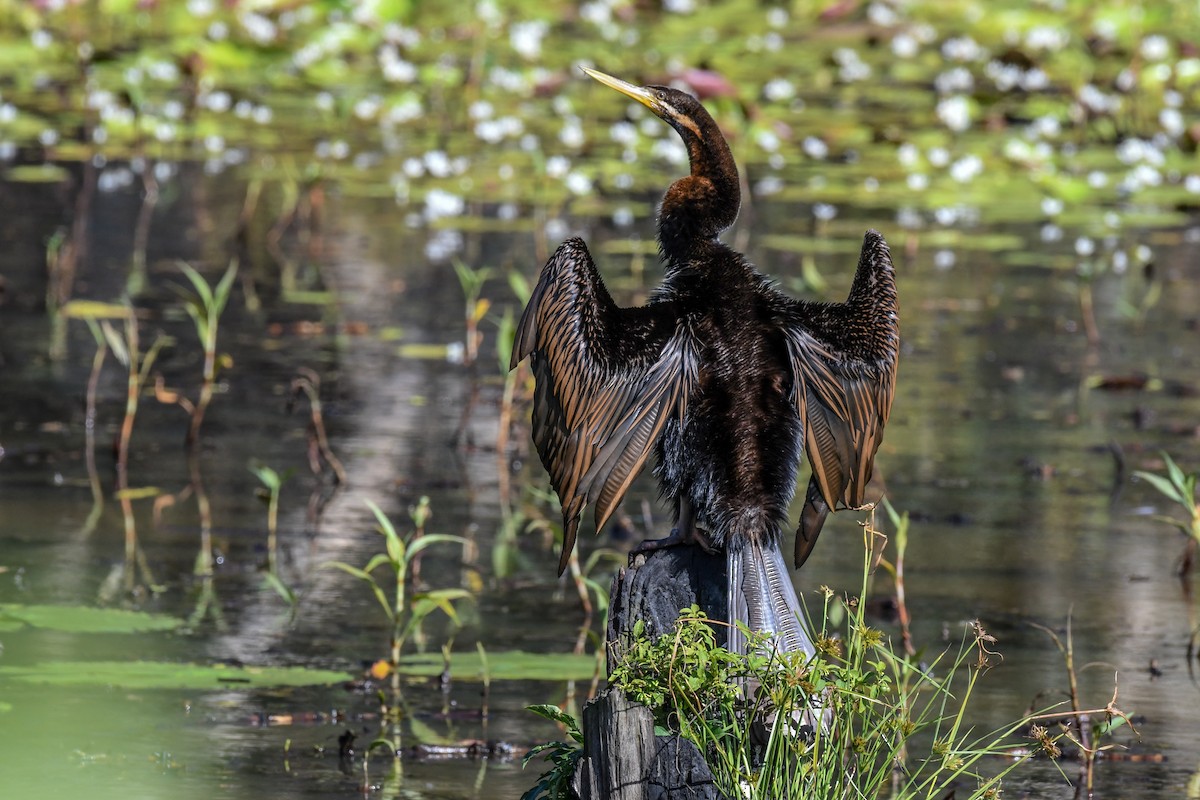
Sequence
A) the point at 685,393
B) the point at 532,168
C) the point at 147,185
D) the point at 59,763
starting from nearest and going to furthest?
1. the point at 685,393
2. the point at 59,763
3. the point at 147,185
4. the point at 532,168

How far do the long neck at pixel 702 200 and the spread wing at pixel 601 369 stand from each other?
1.19ft

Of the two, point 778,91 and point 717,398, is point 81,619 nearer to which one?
point 717,398

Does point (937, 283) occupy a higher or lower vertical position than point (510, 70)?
lower

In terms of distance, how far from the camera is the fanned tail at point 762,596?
4617mm

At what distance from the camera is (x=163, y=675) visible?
6496mm

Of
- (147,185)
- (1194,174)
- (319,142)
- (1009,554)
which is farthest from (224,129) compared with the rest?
(1009,554)

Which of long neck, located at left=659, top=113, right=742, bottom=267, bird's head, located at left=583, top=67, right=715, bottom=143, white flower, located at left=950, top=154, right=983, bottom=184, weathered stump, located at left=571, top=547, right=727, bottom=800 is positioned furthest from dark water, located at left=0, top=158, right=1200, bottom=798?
bird's head, located at left=583, top=67, right=715, bottom=143

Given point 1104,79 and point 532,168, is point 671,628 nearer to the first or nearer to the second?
point 532,168

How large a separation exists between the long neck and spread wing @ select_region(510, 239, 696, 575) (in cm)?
36

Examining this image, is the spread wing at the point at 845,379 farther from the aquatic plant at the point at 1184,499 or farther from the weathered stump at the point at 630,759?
the aquatic plant at the point at 1184,499

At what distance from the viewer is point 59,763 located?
19.0 feet

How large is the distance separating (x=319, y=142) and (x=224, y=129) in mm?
914

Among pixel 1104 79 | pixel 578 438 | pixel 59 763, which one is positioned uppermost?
pixel 1104 79

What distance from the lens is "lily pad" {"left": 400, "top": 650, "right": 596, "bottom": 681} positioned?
21.8ft
